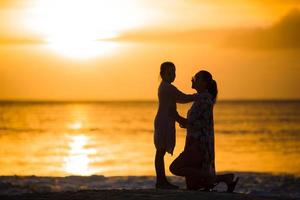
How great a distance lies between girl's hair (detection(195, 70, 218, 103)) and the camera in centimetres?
1126

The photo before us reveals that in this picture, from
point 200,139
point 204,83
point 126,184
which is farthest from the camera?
point 126,184

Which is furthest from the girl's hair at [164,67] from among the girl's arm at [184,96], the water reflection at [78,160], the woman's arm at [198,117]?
the water reflection at [78,160]

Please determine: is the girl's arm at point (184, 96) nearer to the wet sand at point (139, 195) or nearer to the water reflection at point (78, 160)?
the wet sand at point (139, 195)

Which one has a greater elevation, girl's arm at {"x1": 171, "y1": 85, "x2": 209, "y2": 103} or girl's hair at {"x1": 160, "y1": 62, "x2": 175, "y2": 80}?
girl's hair at {"x1": 160, "y1": 62, "x2": 175, "y2": 80}

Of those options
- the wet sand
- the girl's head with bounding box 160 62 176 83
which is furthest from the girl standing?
the wet sand

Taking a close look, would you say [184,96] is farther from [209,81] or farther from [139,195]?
[139,195]

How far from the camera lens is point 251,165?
1247 inches

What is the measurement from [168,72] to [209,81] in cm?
A: 78

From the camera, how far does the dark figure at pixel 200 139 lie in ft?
37.3

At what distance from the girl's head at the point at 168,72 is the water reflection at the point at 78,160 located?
17.5m

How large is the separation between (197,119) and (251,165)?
2091cm

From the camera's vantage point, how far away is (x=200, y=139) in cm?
1145

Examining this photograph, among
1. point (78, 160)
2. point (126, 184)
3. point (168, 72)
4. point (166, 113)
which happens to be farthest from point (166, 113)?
point (78, 160)

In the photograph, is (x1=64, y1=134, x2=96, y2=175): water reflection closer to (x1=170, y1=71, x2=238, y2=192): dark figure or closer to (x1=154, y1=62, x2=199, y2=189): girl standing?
(x1=154, y1=62, x2=199, y2=189): girl standing
